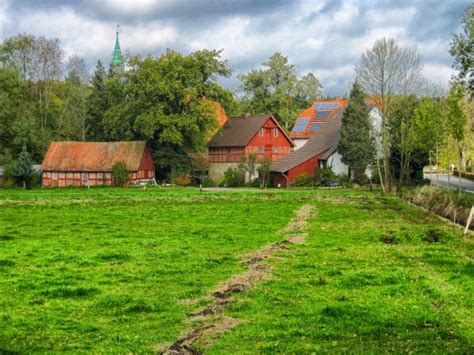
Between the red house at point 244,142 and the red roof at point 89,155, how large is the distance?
1125cm

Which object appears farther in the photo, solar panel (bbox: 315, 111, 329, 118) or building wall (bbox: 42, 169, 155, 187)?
solar panel (bbox: 315, 111, 329, 118)

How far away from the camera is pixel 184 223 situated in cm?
2798

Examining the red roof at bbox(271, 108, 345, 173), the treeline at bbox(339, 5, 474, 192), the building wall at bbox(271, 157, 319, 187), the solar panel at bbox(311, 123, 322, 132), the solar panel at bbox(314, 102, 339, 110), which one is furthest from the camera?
the solar panel at bbox(314, 102, 339, 110)

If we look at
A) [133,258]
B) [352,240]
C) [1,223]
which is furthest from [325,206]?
[133,258]

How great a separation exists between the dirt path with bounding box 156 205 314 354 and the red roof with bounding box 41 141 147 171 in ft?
174

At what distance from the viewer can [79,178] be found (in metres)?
74.4

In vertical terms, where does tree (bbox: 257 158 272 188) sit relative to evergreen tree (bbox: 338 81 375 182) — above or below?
below

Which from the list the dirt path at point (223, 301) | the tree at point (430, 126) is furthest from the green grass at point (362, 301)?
the tree at point (430, 126)

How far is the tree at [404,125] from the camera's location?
50.5 m

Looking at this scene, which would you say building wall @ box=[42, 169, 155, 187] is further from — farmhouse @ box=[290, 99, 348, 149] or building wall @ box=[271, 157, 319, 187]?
farmhouse @ box=[290, 99, 348, 149]

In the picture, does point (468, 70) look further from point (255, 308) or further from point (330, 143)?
point (330, 143)

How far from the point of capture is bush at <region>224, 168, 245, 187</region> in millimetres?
71250

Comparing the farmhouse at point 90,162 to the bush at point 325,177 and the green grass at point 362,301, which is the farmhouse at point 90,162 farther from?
the green grass at point 362,301

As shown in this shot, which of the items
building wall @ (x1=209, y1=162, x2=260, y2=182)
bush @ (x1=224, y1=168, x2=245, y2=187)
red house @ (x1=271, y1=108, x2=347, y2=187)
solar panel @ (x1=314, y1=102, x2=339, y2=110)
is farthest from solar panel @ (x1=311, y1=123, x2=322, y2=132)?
bush @ (x1=224, y1=168, x2=245, y2=187)
